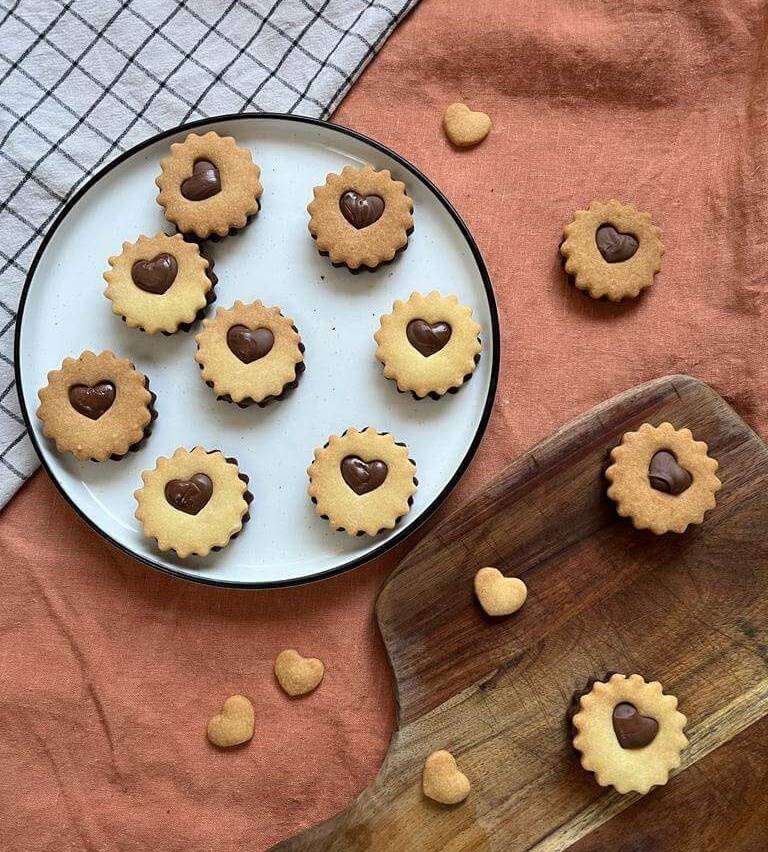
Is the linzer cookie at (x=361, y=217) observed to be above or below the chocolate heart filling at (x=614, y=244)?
below

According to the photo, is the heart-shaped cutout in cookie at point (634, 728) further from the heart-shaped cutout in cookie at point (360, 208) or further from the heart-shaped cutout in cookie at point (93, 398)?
the heart-shaped cutout in cookie at point (93, 398)

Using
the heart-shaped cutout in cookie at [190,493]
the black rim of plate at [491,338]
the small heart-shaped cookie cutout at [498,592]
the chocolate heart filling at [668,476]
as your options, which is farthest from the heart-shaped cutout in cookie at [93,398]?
the chocolate heart filling at [668,476]

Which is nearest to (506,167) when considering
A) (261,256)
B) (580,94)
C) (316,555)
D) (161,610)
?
(580,94)

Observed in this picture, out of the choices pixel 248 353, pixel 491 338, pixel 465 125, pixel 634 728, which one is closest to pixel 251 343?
pixel 248 353

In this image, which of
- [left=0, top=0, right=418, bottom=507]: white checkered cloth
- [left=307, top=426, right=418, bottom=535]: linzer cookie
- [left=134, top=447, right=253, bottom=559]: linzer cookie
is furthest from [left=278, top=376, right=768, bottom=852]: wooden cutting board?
[left=0, top=0, right=418, bottom=507]: white checkered cloth

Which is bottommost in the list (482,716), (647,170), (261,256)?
(482,716)

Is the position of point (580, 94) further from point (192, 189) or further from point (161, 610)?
point (161, 610)
